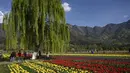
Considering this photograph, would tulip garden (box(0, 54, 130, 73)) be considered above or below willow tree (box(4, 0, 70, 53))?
below

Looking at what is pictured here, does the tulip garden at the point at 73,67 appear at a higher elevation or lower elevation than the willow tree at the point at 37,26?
lower

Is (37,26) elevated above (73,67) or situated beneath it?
elevated above

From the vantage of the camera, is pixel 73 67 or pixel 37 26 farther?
pixel 37 26

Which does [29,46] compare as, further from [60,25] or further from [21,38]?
[60,25]

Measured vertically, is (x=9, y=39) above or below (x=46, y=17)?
below

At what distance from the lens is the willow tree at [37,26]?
37.1 m

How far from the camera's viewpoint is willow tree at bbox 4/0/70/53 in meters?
37.1

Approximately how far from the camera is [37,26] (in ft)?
120

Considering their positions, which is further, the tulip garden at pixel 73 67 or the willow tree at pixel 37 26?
the willow tree at pixel 37 26

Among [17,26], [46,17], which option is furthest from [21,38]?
[46,17]

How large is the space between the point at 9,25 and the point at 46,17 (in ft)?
16.6

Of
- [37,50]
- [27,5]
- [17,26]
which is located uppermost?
[27,5]

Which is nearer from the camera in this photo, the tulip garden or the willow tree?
the tulip garden

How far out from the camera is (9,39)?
38500mm
